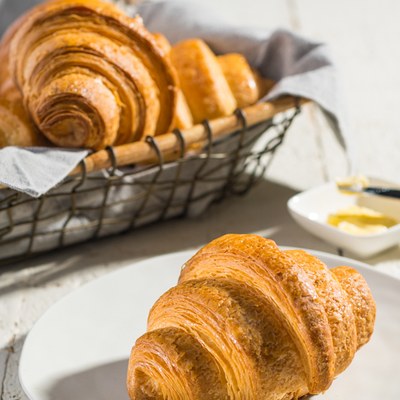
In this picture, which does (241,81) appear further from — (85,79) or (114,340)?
(114,340)

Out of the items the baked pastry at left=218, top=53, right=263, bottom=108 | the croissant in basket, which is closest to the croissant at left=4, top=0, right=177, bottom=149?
the croissant in basket

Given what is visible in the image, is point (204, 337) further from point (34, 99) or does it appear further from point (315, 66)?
point (315, 66)

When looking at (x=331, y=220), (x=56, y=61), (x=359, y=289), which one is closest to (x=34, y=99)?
(x=56, y=61)

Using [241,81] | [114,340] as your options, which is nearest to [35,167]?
[114,340]

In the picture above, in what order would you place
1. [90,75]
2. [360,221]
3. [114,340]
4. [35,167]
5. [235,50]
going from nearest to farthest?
[114,340] < [35,167] < [90,75] < [360,221] < [235,50]

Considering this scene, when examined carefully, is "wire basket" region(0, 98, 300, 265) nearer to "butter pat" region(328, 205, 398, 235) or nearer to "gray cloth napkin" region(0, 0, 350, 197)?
"gray cloth napkin" region(0, 0, 350, 197)

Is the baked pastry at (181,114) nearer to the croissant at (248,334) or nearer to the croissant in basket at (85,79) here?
the croissant in basket at (85,79)

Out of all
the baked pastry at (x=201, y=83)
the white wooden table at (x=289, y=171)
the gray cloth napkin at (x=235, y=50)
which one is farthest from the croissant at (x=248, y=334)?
the baked pastry at (x=201, y=83)
